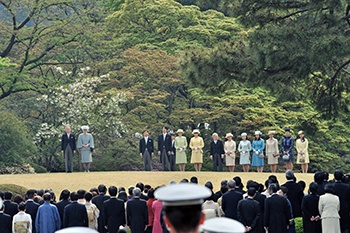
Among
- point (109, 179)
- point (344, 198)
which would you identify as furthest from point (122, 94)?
point (344, 198)

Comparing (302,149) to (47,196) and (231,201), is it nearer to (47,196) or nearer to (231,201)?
(231,201)

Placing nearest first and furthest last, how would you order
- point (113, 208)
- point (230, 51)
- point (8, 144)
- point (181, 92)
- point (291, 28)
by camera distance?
point (113, 208), point (291, 28), point (230, 51), point (8, 144), point (181, 92)

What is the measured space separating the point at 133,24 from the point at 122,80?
14.3 ft

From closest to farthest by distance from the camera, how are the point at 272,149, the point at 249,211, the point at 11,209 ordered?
the point at 249,211 < the point at 11,209 < the point at 272,149

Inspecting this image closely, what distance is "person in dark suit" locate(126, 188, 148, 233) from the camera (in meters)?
8.84

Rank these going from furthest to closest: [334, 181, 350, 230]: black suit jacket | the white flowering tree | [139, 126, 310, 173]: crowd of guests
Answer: the white flowering tree < [139, 126, 310, 173]: crowd of guests < [334, 181, 350, 230]: black suit jacket

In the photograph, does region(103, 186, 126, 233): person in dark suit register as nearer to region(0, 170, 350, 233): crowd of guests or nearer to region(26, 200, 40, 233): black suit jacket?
region(0, 170, 350, 233): crowd of guests

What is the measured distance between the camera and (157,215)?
8773 mm

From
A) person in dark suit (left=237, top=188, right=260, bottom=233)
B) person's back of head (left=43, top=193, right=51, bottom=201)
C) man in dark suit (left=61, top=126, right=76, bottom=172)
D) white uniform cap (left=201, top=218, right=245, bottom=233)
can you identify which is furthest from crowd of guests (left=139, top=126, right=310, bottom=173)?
white uniform cap (left=201, top=218, right=245, bottom=233)

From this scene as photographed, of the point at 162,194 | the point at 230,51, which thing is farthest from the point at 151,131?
the point at 162,194

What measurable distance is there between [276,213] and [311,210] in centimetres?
85

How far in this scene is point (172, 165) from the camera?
60.4 feet

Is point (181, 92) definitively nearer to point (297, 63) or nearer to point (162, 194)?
point (297, 63)

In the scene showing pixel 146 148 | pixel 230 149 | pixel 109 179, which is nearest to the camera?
pixel 109 179
